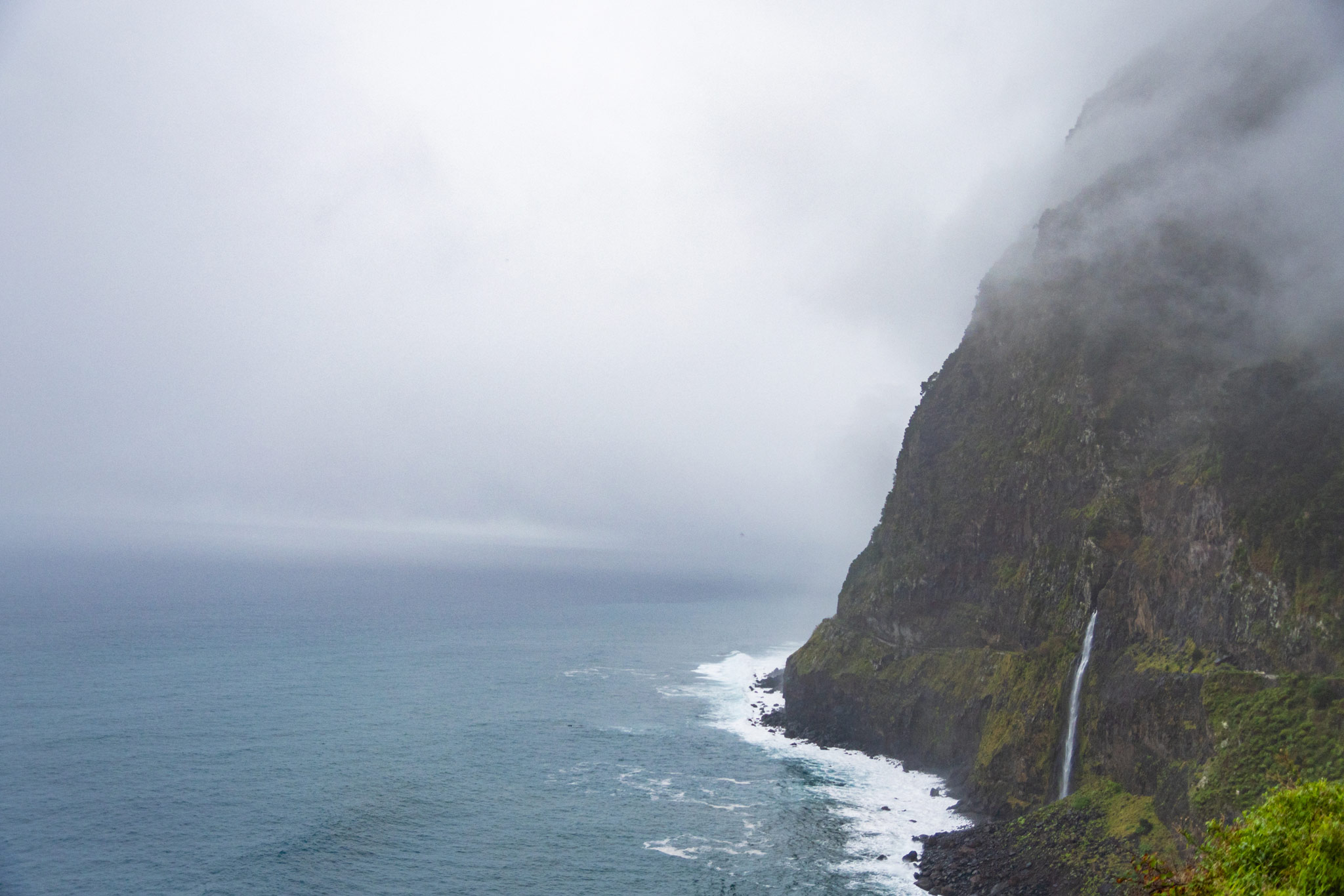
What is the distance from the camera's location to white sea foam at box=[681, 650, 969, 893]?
4806 centimetres

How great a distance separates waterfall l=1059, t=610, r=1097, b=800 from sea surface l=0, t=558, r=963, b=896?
870cm

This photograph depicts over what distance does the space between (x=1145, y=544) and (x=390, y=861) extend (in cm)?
5281

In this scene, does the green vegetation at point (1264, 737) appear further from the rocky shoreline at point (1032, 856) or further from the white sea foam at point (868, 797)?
the white sea foam at point (868, 797)

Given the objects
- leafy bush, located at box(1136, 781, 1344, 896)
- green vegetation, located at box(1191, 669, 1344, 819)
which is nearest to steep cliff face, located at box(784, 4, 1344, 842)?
green vegetation, located at box(1191, 669, 1344, 819)

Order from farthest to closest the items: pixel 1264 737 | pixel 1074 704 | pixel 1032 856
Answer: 1. pixel 1074 704
2. pixel 1032 856
3. pixel 1264 737

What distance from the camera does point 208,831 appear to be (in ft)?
159

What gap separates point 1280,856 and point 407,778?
58.8 m

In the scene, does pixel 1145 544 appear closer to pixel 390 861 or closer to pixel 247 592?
pixel 390 861

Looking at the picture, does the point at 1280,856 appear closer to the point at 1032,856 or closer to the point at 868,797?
the point at 1032,856

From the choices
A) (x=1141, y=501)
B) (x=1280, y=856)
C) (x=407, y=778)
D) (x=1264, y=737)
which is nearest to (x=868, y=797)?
(x=1264, y=737)

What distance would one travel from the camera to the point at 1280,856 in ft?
52.5

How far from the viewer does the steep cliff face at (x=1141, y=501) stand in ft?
142

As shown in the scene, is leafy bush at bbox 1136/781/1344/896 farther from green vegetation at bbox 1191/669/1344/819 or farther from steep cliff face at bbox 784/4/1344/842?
green vegetation at bbox 1191/669/1344/819

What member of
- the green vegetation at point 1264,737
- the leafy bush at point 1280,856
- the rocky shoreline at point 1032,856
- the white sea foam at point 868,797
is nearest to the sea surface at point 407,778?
the white sea foam at point 868,797
